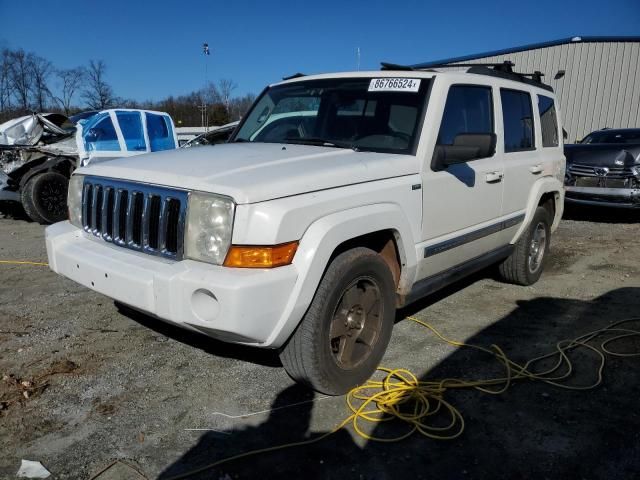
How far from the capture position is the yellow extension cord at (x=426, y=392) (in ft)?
8.43

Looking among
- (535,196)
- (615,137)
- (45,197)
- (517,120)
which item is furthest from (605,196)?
(45,197)

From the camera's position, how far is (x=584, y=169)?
8625mm

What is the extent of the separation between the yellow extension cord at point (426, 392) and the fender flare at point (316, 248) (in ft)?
2.05

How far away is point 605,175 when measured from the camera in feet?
27.5

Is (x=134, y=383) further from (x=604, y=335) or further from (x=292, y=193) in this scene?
(x=604, y=335)

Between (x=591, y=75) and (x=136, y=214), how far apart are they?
1978cm

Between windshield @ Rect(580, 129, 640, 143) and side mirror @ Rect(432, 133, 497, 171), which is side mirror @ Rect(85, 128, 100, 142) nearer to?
side mirror @ Rect(432, 133, 497, 171)

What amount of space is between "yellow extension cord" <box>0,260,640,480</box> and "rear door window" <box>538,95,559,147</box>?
7.12ft

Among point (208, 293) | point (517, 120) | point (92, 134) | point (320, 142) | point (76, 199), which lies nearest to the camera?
point (208, 293)

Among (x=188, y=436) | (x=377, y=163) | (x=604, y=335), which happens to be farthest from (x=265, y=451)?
(x=604, y=335)

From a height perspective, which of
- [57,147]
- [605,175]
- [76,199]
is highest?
[76,199]

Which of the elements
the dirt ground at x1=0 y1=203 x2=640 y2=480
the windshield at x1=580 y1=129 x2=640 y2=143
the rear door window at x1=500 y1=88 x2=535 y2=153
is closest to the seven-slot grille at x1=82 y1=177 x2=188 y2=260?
the dirt ground at x1=0 y1=203 x2=640 y2=480

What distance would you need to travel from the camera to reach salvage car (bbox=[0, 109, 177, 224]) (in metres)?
8.59

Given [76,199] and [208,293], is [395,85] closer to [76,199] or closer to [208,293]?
[208,293]
